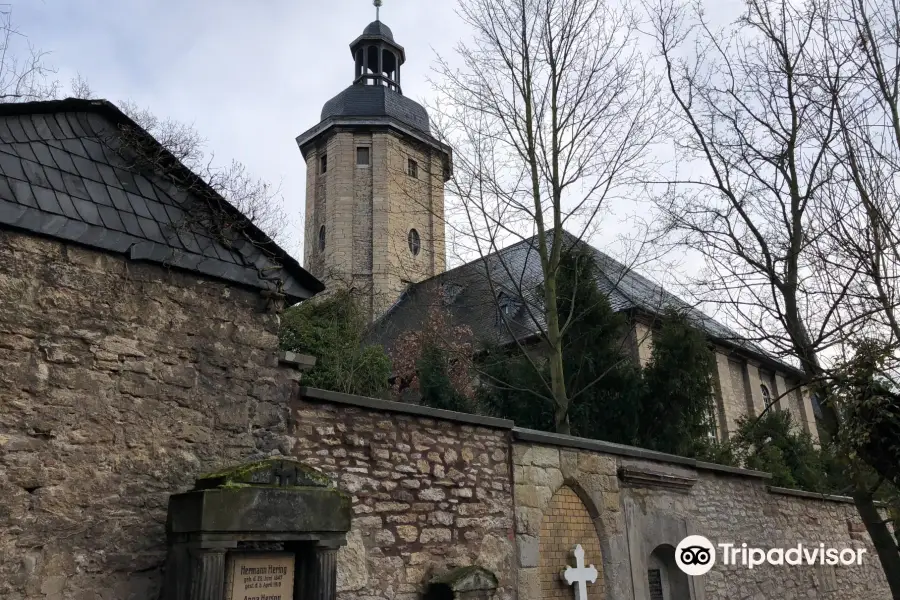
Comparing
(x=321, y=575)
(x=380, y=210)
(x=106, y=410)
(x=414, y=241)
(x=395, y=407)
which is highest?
(x=380, y=210)

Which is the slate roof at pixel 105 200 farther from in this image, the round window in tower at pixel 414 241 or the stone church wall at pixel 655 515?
the round window in tower at pixel 414 241

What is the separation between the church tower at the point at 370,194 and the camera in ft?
97.0

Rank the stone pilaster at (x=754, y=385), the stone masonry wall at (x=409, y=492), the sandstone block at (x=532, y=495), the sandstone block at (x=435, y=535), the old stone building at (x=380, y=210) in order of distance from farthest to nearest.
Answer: the old stone building at (x=380, y=210) → the stone pilaster at (x=754, y=385) → the sandstone block at (x=532, y=495) → the sandstone block at (x=435, y=535) → the stone masonry wall at (x=409, y=492)

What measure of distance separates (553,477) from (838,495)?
852 centimetres

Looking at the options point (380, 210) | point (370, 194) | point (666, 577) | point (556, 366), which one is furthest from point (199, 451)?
point (370, 194)

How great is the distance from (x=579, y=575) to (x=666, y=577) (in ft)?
7.12

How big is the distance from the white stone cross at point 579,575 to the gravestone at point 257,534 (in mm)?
3193

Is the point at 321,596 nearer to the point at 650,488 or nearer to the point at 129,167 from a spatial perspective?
the point at 129,167

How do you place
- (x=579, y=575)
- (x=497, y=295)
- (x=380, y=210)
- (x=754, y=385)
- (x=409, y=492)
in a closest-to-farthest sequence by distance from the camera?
(x=409, y=492) → (x=579, y=575) → (x=497, y=295) → (x=754, y=385) → (x=380, y=210)

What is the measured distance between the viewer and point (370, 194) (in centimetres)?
3061

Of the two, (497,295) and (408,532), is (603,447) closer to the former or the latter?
(408,532)

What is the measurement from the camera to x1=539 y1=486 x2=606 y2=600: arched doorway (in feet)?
23.5

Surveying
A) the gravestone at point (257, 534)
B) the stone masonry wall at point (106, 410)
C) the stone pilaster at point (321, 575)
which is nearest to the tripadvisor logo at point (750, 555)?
the stone pilaster at point (321, 575)

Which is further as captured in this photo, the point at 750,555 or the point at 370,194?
the point at 370,194
